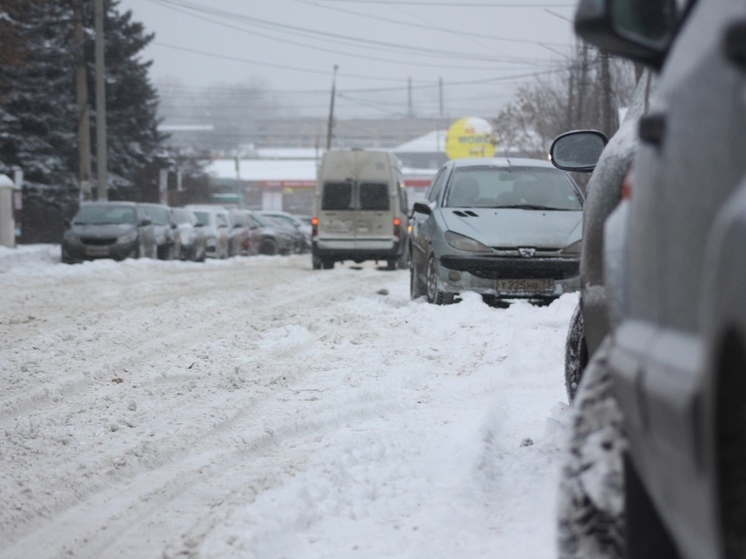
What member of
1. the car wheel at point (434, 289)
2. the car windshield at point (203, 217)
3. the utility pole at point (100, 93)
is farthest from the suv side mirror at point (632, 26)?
the car windshield at point (203, 217)

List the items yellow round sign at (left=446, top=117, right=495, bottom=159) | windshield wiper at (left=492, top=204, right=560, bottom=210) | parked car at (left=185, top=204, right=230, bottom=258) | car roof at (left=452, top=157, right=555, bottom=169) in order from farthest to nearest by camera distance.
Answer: yellow round sign at (left=446, top=117, right=495, bottom=159) → parked car at (left=185, top=204, right=230, bottom=258) → car roof at (left=452, top=157, right=555, bottom=169) → windshield wiper at (left=492, top=204, right=560, bottom=210)

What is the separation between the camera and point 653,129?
8.08 ft

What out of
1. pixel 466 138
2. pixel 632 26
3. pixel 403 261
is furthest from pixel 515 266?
pixel 466 138

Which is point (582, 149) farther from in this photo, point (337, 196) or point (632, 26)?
point (337, 196)

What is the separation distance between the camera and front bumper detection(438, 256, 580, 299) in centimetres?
1255

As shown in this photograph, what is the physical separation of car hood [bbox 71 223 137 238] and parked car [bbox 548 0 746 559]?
2589 cm

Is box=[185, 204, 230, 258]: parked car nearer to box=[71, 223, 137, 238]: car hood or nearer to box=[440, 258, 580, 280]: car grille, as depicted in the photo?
box=[71, 223, 137, 238]: car hood

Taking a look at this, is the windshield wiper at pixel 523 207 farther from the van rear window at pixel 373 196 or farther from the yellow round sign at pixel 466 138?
the yellow round sign at pixel 466 138

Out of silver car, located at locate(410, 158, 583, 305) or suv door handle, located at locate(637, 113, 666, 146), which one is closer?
suv door handle, located at locate(637, 113, 666, 146)

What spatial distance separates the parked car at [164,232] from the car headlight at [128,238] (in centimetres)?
249

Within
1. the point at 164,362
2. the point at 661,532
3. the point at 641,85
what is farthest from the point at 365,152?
the point at 661,532

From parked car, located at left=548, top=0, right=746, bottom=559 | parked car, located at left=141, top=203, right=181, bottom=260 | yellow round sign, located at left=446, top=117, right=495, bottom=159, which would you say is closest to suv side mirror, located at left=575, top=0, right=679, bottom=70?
parked car, located at left=548, top=0, right=746, bottom=559

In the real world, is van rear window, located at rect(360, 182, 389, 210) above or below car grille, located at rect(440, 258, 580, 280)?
above

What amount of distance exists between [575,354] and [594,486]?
2772mm
